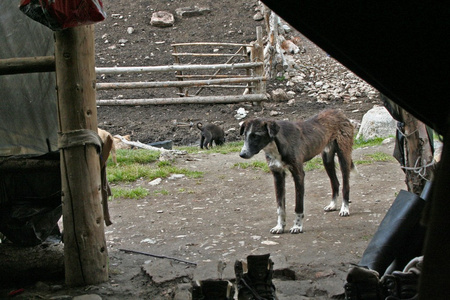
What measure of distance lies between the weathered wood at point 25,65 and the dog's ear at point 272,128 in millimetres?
2829

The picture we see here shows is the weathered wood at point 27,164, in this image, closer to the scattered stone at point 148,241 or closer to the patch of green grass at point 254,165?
the scattered stone at point 148,241

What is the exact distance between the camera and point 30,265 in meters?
3.66

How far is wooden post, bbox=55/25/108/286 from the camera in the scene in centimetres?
339

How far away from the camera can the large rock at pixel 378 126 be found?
10.3 metres

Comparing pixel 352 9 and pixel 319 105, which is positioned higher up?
pixel 352 9

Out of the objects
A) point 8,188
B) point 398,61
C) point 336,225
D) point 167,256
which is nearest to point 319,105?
point 336,225

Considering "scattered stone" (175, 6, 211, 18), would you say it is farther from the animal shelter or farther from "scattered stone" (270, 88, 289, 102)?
the animal shelter

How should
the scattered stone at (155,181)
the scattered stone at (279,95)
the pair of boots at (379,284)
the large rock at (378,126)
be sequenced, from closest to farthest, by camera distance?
the pair of boots at (379,284), the scattered stone at (155,181), the large rock at (378,126), the scattered stone at (279,95)

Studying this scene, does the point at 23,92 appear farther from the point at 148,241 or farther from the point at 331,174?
the point at 331,174

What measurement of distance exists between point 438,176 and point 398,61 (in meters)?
0.53

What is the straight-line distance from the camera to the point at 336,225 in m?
5.67

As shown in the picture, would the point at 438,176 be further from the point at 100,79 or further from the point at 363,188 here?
the point at 100,79

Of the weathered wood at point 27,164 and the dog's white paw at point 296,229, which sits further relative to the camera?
the dog's white paw at point 296,229

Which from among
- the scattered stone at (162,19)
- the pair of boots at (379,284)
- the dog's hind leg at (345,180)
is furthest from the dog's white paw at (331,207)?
the scattered stone at (162,19)
